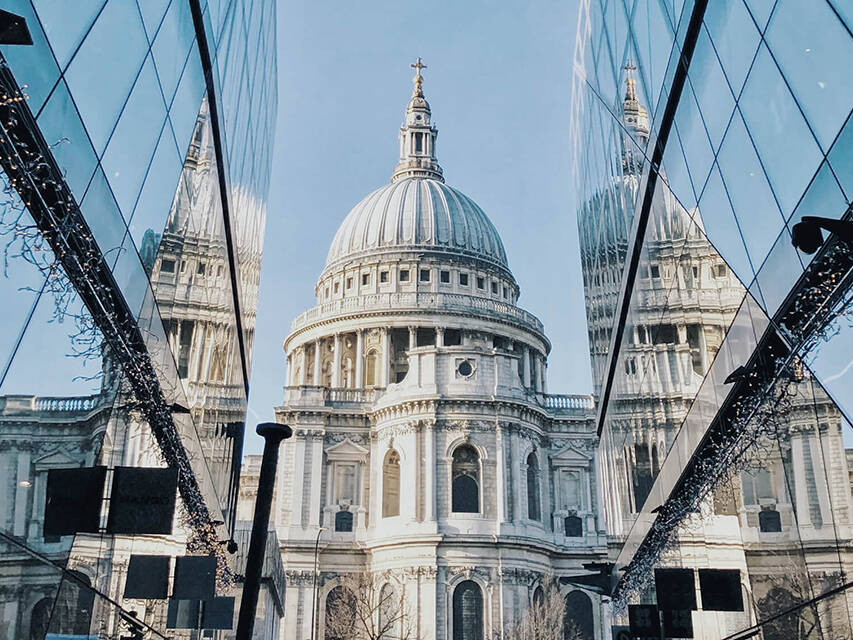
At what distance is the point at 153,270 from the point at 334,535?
47985 millimetres

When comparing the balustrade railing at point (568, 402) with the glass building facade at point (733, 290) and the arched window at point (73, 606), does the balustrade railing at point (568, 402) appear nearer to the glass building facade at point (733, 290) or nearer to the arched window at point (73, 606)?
the glass building facade at point (733, 290)

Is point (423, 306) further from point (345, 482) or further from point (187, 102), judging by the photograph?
point (187, 102)

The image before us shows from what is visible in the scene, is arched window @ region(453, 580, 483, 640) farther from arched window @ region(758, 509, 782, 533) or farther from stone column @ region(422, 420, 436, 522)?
arched window @ region(758, 509, 782, 533)

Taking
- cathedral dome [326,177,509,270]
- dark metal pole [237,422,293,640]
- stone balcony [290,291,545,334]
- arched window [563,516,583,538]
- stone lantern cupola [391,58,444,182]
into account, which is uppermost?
stone lantern cupola [391,58,444,182]

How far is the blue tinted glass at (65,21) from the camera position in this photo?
8.12 metres

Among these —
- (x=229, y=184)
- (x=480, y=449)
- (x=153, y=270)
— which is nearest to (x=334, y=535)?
(x=480, y=449)

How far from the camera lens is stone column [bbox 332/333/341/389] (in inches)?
2886

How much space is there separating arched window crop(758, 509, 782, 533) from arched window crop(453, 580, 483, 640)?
43730mm

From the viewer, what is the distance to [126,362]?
12.8 meters

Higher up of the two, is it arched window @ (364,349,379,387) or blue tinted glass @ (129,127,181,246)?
arched window @ (364,349,379,387)

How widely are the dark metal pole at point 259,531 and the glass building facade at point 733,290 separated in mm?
6046

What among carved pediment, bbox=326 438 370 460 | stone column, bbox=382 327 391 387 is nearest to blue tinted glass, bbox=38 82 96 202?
carved pediment, bbox=326 438 370 460

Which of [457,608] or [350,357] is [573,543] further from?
[350,357]

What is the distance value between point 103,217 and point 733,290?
856 centimetres
